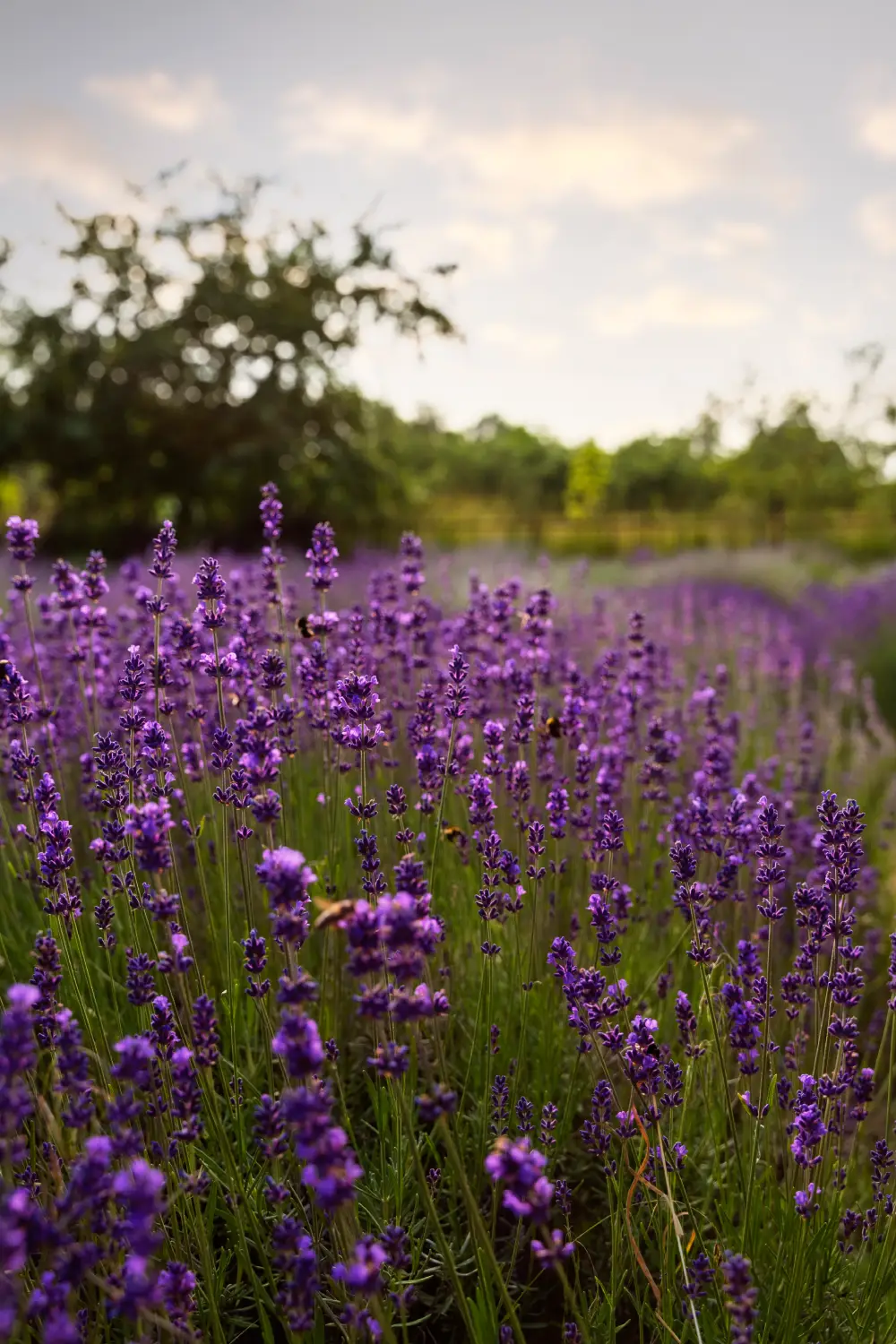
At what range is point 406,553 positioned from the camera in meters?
3.59

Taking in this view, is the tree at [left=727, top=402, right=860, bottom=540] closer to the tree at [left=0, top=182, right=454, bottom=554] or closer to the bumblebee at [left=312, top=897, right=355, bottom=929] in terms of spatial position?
the tree at [left=0, top=182, right=454, bottom=554]

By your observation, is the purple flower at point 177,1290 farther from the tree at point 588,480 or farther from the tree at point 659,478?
the tree at point 659,478

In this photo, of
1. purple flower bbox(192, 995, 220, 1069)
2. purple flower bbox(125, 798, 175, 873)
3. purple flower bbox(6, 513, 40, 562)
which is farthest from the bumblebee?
purple flower bbox(6, 513, 40, 562)

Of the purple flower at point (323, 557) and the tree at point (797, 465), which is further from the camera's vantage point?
the tree at point (797, 465)

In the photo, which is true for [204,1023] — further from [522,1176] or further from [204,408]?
[204,408]

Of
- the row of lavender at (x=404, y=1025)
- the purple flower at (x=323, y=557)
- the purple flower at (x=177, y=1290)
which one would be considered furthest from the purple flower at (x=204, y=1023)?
the purple flower at (x=323, y=557)

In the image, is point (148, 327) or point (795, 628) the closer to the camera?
point (795, 628)

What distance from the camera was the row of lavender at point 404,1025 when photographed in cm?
138

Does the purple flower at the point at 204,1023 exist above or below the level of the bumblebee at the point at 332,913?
below

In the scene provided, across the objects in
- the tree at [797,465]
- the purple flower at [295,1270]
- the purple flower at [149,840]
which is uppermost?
the tree at [797,465]

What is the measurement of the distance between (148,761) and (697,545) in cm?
3348

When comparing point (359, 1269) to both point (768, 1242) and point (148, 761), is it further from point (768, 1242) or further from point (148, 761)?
point (768, 1242)

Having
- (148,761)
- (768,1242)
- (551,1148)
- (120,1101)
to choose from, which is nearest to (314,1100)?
(120,1101)

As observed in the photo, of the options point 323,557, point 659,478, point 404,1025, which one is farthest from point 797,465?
point 659,478
